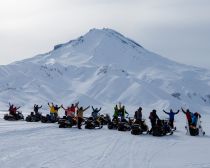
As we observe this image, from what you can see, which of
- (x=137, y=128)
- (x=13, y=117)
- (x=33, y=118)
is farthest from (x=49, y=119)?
(x=137, y=128)

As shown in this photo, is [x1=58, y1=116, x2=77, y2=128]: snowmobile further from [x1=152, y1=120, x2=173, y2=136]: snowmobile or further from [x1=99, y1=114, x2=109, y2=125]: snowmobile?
[x1=152, y1=120, x2=173, y2=136]: snowmobile

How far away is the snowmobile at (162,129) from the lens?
89.0ft

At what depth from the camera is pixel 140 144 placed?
22562 millimetres

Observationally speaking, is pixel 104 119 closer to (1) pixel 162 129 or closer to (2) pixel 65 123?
→ (2) pixel 65 123

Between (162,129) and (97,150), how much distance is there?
8.48 meters

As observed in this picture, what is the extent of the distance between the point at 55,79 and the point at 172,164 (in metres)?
171

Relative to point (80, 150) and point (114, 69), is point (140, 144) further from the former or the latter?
point (114, 69)

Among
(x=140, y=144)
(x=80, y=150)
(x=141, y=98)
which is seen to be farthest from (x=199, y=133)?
(x=141, y=98)

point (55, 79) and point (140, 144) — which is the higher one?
point (55, 79)

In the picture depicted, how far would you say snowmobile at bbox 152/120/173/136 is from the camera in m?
27.1

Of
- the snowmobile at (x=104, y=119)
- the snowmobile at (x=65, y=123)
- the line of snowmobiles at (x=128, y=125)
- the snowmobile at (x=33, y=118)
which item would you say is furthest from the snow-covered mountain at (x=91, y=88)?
the snowmobile at (x=65, y=123)

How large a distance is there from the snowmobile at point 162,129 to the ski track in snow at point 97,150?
52 centimetres

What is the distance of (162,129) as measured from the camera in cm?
2741

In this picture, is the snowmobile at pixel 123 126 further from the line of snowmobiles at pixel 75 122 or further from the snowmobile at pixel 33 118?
the snowmobile at pixel 33 118
